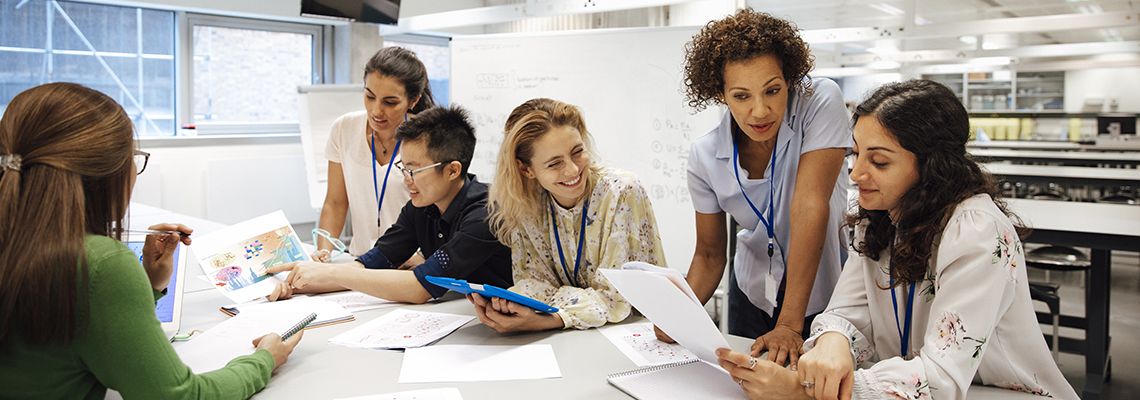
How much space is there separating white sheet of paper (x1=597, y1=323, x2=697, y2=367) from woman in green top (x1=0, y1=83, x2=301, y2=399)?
790 mm

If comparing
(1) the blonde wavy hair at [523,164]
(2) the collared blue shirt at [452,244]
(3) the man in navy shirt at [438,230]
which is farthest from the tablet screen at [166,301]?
(1) the blonde wavy hair at [523,164]

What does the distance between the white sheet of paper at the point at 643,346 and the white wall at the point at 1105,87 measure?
8290 mm

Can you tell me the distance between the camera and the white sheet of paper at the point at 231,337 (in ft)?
4.92

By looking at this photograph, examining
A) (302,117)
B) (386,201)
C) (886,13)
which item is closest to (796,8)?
(886,13)

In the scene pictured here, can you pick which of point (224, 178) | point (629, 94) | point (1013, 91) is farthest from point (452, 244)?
point (1013, 91)

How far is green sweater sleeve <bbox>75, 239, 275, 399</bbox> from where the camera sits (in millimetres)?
1058

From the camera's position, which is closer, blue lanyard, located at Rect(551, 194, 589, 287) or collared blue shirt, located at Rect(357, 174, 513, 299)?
blue lanyard, located at Rect(551, 194, 589, 287)

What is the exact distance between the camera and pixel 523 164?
182 cm

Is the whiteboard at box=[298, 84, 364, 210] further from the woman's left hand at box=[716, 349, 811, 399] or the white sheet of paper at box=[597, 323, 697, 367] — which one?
the woman's left hand at box=[716, 349, 811, 399]

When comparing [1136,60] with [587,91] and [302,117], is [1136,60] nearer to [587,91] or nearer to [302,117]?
[587,91]

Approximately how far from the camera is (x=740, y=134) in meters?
1.79

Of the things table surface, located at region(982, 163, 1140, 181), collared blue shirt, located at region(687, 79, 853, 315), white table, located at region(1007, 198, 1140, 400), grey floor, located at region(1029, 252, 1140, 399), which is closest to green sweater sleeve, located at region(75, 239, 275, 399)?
collared blue shirt, located at region(687, 79, 853, 315)

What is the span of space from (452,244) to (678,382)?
768mm

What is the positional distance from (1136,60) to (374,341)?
726cm
